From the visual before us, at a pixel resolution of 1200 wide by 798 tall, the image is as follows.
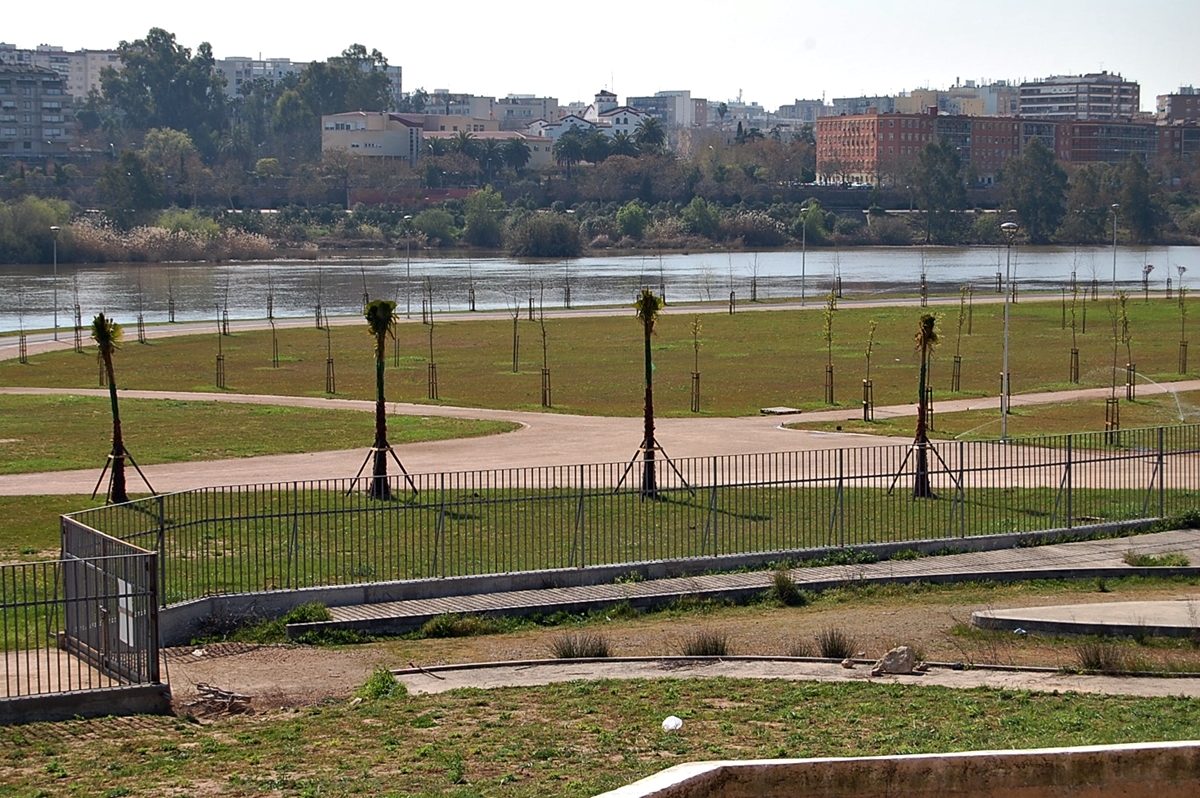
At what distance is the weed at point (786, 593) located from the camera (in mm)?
24531

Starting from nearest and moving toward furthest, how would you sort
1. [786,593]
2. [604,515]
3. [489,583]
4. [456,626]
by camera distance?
[456,626] → [489,583] → [786,593] → [604,515]

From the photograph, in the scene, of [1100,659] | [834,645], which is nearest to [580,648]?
[834,645]

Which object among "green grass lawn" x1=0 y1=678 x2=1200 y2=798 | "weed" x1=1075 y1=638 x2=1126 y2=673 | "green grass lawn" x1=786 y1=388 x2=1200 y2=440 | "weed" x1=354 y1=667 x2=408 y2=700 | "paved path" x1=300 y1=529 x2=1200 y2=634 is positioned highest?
"green grass lawn" x1=786 y1=388 x2=1200 y2=440

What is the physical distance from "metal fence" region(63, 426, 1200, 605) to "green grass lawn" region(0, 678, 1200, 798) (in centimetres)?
585

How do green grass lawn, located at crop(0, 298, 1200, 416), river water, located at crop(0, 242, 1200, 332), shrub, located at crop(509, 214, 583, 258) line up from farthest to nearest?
shrub, located at crop(509, 214, 583, 258)
river water, located at crop(0, 242, 1200, 332)
green grass lawn, located at crop(0, 298, 1200, 416)

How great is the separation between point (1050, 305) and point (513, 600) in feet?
254

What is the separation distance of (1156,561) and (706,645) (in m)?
9.92

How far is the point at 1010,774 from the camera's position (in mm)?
10594

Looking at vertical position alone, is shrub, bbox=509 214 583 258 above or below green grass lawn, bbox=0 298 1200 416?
above

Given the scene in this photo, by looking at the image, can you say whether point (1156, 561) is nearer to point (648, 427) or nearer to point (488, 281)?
point (648, 427)

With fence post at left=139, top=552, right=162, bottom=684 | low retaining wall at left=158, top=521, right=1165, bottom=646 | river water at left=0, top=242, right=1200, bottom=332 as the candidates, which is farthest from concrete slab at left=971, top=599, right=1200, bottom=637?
river water at left=0, top=242, right=1200, bottom=332

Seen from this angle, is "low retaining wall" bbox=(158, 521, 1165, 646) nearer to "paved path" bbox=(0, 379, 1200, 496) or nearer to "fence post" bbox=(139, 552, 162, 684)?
"fence post" bbox=(139, 552, 162, 684)

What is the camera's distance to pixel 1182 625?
21578mm

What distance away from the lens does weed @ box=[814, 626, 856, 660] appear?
Answer: 67.5 feet
